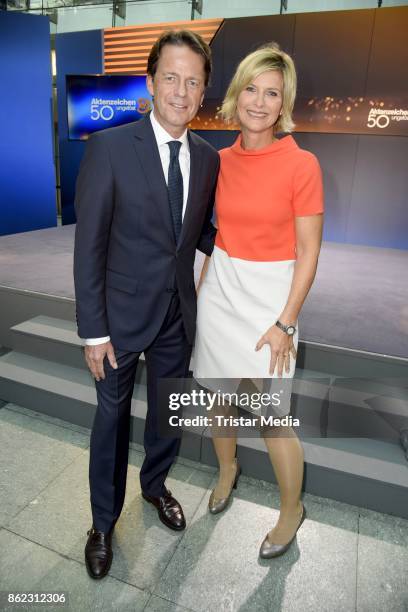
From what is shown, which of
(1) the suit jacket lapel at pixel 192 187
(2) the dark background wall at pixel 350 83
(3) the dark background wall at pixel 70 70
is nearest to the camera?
(1) the suit jacket lapel at pixel 192 187

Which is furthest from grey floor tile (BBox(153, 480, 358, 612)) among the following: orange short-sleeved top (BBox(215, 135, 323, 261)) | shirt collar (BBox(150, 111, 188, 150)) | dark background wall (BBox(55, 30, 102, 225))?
dark background wall (BBox(55, 30, 102, 225))

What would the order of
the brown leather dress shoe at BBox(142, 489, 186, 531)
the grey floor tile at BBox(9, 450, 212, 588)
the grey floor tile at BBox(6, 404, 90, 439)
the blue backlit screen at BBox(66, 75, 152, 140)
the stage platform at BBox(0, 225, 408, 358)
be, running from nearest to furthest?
1. the grey floor tile at BBox(9, 450, 212, 588)
2. the brown leather dress shoe at BBox(142, 489, 186, 531)
3. the grey floor tile at BBox(6, 404, 90, 439)
4. the stage platform at BBox(0, 225, 408, 358)
5. the blue backlit screen at BBox(66, 75, 152, 140)

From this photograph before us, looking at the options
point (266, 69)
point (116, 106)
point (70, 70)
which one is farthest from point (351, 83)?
point (266, 69)

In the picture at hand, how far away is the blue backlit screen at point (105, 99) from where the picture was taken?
6633 millimetres

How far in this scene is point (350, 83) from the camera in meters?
5.67

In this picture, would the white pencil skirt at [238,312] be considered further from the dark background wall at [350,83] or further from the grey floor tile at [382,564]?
the dark background wall at [350,83]

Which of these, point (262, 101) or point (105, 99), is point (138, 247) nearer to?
point (262, 101)

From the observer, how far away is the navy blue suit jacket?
1304 millimetres

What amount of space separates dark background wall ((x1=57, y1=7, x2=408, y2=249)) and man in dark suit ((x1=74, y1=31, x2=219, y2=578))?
15.6ft

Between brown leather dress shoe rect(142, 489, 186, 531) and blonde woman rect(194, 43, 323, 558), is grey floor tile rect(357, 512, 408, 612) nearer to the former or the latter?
blonde woman rect(194, 43, 323, 558)

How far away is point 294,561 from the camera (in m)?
1.69

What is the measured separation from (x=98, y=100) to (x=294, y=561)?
6926 millimetres

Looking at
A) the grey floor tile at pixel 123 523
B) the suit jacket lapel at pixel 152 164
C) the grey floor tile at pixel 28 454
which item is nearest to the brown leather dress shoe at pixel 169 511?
the grey floor tile at pixel 123 523

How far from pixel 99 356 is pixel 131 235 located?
42cm
